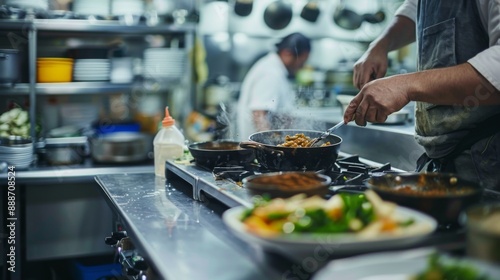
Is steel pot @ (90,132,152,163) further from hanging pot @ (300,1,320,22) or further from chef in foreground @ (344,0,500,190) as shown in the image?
chef in foreground @ (344,0,500,190)

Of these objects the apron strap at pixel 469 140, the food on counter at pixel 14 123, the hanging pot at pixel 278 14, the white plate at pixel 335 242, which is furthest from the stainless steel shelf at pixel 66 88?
the white plate at pixel 335 242

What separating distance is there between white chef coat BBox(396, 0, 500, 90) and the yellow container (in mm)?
3351

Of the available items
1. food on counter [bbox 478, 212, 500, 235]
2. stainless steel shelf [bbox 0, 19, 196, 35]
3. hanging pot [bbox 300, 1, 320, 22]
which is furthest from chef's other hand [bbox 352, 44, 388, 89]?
hanging pot [bbox 300, 1, 320, 22]

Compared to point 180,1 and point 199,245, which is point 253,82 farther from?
point 199,245

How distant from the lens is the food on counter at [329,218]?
133cm

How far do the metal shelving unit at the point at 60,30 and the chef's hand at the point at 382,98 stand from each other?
3002 millimetres

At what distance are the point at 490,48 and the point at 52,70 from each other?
351 centimetres

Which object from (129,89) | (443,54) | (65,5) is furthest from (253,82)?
(443,54)

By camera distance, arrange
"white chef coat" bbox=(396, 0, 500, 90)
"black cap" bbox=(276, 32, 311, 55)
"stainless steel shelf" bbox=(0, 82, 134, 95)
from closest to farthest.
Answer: "white chef coat" bbox=(396, 0, 500, 90) → "stainless steel shelf" bbox=(0, 82, 134, 95) → "black cap" bbox=(276, 32, 311, 55)

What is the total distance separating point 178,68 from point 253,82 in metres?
0.65

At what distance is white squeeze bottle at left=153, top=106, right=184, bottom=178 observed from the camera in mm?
2820

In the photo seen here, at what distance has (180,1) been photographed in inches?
214

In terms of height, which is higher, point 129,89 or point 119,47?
point 119,47

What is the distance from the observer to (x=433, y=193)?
5.45ft
